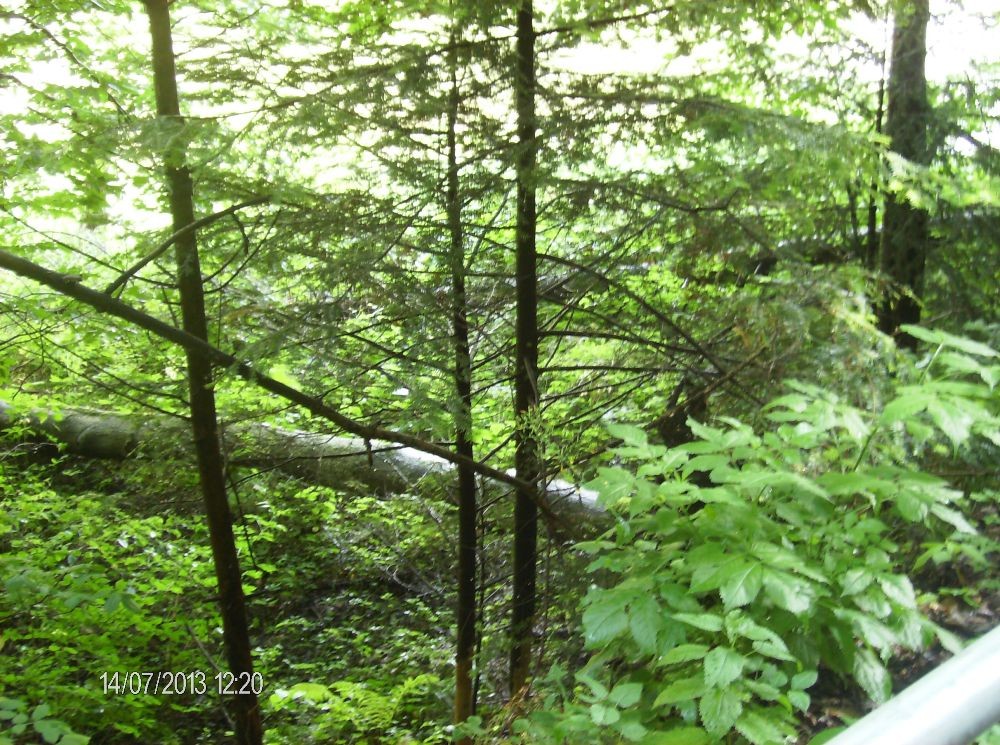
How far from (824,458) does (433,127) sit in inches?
114

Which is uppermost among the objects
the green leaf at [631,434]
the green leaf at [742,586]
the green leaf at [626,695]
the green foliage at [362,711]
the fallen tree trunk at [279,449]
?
the fallen tree trunk at [279,449]

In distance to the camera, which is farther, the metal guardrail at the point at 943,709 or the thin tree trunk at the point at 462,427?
the thin tree trunk at the point at 462,427

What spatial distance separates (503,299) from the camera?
4566 millimetres

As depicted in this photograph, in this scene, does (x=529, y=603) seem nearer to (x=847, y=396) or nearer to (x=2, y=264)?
(x=847, y=396)

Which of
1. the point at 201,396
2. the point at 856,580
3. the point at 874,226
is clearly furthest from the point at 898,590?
the point at 874,226

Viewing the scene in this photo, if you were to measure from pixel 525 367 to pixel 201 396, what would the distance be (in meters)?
2.03

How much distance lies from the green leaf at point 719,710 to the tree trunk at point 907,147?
15.7ft

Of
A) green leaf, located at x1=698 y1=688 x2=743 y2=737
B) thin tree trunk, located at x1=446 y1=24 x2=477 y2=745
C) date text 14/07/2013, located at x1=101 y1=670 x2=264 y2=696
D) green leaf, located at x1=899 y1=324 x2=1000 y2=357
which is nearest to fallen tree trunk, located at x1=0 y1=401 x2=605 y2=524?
thin tree trunk, located at x1=446 y1=24 x2=477 y2=745

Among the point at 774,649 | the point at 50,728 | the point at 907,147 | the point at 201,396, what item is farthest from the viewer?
the point at 907,147

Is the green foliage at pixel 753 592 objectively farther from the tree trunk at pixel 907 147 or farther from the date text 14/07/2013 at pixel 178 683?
the tree trunk at pixel 907 147

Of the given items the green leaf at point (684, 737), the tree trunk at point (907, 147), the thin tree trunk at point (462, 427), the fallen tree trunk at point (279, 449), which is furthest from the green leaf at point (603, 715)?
the tree trunk at point (907, 147)

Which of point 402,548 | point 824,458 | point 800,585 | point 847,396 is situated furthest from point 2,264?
point 402,548

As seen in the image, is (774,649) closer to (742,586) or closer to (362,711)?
(742,586)

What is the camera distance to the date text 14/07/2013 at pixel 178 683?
4.48m
